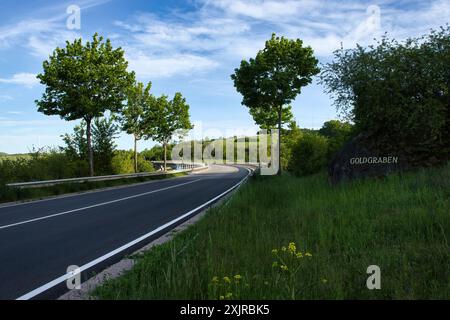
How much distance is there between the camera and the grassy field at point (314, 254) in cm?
405

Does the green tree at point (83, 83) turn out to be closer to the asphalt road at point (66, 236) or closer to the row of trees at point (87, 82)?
the row of trees at point (87, 82)

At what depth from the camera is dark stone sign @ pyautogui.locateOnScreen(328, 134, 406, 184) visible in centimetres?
1204

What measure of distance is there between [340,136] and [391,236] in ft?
55.4

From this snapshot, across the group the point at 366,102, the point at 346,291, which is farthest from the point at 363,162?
the point at 346,291

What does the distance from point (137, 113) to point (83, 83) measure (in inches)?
450

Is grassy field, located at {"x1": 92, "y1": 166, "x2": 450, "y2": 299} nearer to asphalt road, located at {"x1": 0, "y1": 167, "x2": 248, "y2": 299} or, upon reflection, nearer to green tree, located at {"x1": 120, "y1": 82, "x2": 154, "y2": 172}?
asphalt road, located at {"x1": 0, "y1": 167, "x2": 248, "y2": 299}

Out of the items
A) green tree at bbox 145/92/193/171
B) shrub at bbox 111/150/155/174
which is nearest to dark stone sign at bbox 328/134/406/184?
shrub at bbox 111/150/155/174

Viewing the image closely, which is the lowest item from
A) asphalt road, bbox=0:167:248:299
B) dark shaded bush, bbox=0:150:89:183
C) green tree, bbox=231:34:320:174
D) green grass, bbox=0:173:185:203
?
asphalt road, bbox=0:167:248:299

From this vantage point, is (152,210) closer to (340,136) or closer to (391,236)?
(391,236)

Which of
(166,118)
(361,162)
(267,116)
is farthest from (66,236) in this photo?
(166,118)

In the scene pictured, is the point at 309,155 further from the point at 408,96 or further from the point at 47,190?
the point at 47,190

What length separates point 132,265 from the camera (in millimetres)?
5688

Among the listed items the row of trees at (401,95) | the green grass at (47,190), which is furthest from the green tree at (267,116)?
the row of trees at (401,95)

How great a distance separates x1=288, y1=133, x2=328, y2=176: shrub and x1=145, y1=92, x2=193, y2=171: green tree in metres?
18.0
